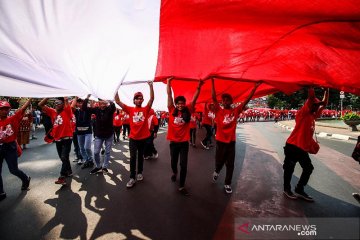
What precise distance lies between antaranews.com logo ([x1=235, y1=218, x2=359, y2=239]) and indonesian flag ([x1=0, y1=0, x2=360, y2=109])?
2046 mm

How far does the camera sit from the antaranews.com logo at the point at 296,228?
10.4ft

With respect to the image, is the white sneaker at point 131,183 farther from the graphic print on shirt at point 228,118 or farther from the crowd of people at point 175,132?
the graphic print on shirt at point 228,118

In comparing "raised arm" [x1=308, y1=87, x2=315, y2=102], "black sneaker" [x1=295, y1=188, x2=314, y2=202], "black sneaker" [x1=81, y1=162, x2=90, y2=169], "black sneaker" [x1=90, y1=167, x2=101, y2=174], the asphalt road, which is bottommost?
"black sneaker" [x1=81, y1=162, x2=90, y2=169]

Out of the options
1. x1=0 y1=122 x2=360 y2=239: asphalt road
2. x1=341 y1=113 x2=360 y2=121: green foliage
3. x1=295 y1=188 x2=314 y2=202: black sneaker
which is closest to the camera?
x1=0 y1=122 x2=360 y2=239: asphalt road

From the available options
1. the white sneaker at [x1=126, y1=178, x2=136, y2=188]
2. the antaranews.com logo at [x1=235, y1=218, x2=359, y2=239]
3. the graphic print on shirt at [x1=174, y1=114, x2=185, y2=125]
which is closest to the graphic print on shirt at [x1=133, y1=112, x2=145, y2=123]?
the graphic print on shirt at [x1=174, y1=114, x2=185, y2=125]

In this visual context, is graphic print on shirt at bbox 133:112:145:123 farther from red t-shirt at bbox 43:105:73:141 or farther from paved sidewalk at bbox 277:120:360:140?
paved sidewalk at bbox 277:120:360:140

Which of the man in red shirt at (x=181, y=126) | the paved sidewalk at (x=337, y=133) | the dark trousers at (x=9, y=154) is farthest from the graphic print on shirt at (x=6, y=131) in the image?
the paved sidewalk at (x=337, y=133)

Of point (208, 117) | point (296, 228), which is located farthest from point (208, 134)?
point (296, 228)

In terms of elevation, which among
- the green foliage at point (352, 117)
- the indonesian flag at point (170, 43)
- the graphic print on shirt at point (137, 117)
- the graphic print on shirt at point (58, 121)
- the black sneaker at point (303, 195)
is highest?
the indonesian flag at point (170, 43)

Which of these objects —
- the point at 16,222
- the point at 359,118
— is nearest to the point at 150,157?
the point at 16,222

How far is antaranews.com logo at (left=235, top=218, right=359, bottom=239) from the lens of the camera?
316 cm

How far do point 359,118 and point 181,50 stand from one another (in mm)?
18756

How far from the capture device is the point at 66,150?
5.24 metres

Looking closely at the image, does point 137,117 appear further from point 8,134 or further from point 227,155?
point 8,134
